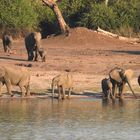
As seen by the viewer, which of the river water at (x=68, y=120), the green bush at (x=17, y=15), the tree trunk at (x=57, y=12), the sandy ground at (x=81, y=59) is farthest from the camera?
the green bush at (x=17, y=15)

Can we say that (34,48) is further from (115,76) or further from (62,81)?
(62,81)

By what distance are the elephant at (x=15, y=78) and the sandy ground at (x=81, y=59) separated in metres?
0.67

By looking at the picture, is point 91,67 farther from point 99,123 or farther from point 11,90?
point 99,123

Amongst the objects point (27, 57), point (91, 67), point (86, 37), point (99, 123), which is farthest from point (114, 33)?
point (99, 123)

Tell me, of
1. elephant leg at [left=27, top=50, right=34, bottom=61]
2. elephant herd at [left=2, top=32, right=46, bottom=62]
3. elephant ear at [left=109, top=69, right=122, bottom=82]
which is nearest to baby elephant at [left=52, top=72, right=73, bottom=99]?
elephant ear at [left=109, top=69, right=122, bottom=82]

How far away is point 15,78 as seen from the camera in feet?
82.4

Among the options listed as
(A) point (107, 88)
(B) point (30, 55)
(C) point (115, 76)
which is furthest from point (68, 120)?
(B) point (30, 55)

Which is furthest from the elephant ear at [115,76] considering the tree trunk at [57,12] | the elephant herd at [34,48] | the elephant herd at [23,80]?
the tree trunk at [57,12]

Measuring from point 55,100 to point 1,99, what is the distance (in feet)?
5.05

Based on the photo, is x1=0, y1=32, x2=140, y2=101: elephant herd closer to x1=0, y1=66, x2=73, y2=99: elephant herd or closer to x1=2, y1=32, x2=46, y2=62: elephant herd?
x1=0, y1=66, x2=73, y2=99: elephant herd

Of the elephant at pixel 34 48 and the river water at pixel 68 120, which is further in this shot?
the elephant at pixel 34 48

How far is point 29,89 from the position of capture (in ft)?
83.8

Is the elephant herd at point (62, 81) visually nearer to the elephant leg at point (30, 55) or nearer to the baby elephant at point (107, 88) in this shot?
the baby elephant at point (107, 88)

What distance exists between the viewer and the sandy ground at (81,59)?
27.5 m
